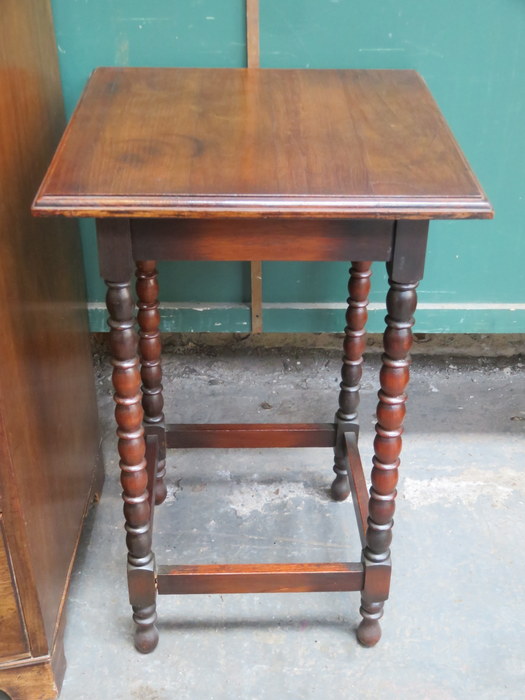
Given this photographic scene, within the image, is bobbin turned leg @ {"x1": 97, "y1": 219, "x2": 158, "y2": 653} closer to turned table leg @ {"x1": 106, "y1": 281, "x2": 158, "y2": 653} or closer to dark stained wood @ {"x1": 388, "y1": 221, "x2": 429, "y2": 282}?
turned table leg @ {"x1": 106, "y1": 281, "x2": 158, "y2": 653}

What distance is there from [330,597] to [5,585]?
71 cm

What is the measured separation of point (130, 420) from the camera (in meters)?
1.36

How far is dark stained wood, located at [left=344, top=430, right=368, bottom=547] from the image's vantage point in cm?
161

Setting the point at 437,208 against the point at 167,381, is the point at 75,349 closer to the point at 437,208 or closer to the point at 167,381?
the point at 167,381

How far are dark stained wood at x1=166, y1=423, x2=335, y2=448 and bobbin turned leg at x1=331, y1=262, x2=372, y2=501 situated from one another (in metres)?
0.06

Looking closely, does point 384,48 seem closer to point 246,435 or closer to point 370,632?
point 246,435

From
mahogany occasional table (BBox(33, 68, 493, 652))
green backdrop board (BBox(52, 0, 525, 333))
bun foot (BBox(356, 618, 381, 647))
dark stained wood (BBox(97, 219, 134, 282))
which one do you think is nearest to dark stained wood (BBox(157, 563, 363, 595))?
mahogany occasional table (BBox(33, 68, 493, 652))

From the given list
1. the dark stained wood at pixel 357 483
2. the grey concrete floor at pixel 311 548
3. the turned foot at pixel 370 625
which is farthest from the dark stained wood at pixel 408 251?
the grey concrete floor at pixel 311 548

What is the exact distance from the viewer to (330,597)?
5.63 feet

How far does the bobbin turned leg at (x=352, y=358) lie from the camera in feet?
5.75

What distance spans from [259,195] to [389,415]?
1.60ft

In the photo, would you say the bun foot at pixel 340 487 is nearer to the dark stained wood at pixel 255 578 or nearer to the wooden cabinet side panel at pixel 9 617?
the dark stained wood at pixel 255 578

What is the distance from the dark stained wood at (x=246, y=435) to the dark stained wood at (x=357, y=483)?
5 cm

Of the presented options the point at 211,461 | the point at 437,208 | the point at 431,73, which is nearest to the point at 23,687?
the point at 211,461
